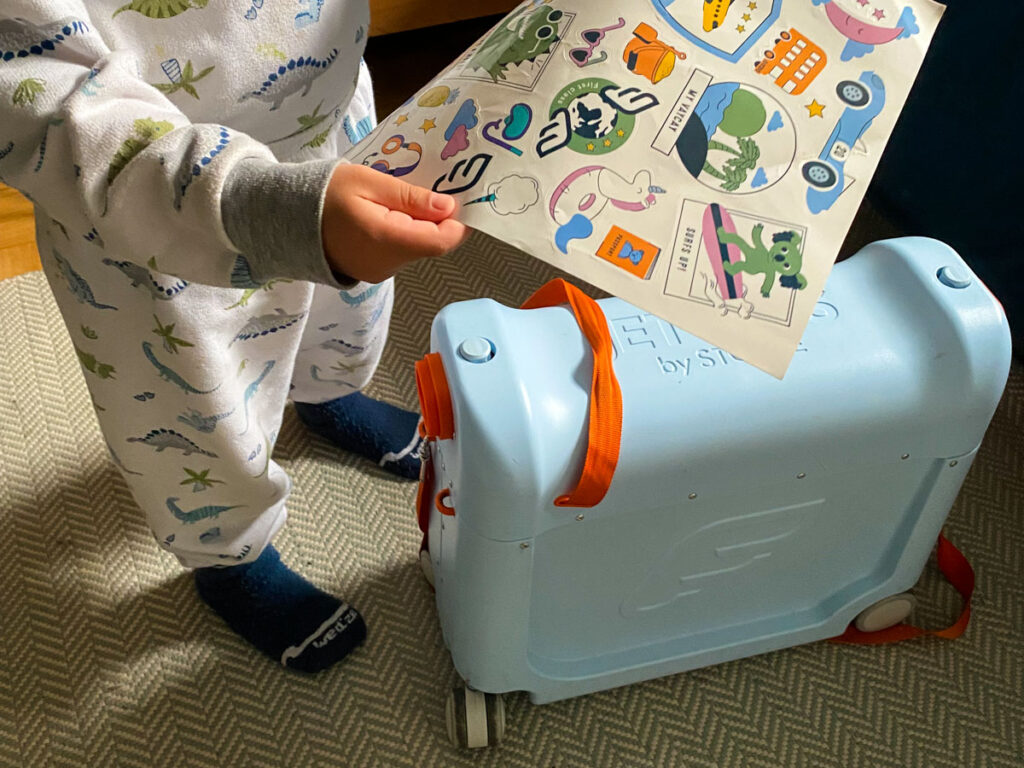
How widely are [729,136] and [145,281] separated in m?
0.37

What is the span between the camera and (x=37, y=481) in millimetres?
949

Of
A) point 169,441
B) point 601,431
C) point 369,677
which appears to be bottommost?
point 369,677

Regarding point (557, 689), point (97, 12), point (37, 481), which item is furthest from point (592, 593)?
point (37, 481)

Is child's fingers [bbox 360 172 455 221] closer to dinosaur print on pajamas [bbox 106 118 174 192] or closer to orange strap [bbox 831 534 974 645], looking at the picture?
dinosaur print on pajamas [bbox 106 118 174 192]

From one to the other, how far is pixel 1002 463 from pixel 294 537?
748mm

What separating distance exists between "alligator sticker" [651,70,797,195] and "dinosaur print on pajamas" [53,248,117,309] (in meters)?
0.38

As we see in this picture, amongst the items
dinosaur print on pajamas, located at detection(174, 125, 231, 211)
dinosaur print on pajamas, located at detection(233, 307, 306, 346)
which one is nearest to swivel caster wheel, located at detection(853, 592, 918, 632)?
dinosaur print on pajamas, located at detection(233, 307, 306, 346)

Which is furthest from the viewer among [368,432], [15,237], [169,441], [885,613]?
[15,237]

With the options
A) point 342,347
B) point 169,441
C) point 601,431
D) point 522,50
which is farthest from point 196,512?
point 522,50

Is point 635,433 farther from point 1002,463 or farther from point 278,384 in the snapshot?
point 1002,463

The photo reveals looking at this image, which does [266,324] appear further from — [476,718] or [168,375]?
[476,718]

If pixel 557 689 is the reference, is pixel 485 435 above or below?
above

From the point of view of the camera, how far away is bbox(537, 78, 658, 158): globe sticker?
45cm

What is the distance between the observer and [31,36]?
434 millimetres
